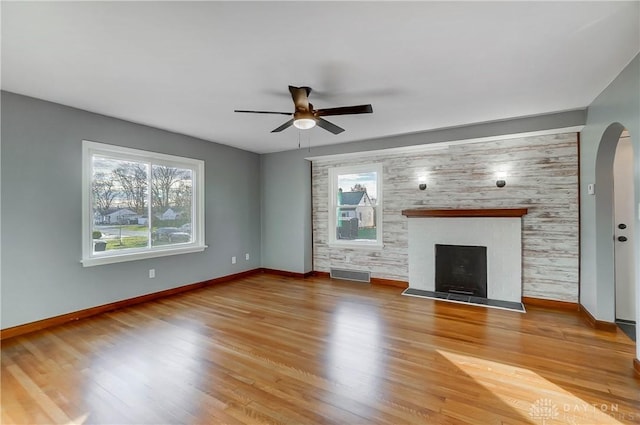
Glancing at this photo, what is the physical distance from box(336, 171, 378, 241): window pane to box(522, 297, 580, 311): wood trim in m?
2.45

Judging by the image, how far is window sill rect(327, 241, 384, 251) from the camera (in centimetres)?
528

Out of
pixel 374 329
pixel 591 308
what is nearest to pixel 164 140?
pixel 374 329

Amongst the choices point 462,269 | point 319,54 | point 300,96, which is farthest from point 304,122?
point 462,269

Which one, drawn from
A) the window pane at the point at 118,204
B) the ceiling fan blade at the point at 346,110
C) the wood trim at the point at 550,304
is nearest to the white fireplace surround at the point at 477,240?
the wood trim at the point at 550,304

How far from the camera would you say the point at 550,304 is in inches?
155

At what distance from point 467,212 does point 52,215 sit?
17.9ft

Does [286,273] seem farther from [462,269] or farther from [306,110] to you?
[306,110]

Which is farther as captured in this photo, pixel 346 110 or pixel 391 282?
pixel 391 282

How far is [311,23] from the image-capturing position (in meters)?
1.97

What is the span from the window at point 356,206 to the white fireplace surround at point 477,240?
0.75 metres

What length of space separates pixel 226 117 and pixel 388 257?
3.50 meters

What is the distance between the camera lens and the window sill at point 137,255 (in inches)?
145

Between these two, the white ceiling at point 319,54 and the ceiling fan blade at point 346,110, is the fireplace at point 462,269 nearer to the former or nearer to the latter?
the white ceiling at point 319,54

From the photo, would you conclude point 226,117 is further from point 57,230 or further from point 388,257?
point 388,257
